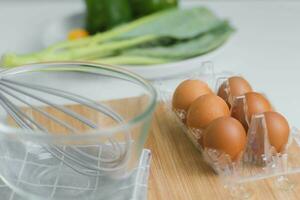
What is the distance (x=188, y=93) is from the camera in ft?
2.79

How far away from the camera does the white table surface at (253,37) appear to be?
1.08 meters

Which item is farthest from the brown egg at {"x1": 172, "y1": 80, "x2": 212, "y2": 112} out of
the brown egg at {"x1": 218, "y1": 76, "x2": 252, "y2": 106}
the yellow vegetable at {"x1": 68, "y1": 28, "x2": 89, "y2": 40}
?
the yellow vegetable at {"x1": 68, "y1": 28, "x2": 89, "y2": 40}

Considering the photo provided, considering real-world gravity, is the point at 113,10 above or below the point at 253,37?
above

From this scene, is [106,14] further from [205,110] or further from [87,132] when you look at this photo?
[87,132]

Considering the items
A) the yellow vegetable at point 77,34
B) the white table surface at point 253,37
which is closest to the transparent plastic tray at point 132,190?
the white table surface at point 253,37

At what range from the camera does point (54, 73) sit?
89cm

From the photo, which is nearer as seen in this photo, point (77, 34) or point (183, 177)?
point (183, 177)

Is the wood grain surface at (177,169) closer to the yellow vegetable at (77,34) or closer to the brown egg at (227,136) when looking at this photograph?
the brown egg at (227,136)

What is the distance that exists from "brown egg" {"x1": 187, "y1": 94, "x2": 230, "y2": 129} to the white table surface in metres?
0.18

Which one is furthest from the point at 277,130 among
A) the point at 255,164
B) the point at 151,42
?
the point at 151,42

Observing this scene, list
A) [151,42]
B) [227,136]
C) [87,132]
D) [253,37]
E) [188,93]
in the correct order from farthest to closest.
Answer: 1. [253,37]
2. [151,42]
3. [188,93]
4. [227,136]
5. [87,132]

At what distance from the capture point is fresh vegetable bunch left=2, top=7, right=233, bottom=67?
1.07 metres

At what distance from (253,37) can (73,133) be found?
653mm

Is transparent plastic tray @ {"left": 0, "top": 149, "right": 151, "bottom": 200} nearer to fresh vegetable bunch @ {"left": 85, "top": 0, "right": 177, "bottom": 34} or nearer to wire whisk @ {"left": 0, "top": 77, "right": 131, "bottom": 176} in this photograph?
wire whisk @ {"left": 0, "top": 77, "right": 131, "bottom": 176}
